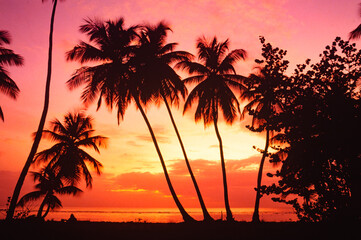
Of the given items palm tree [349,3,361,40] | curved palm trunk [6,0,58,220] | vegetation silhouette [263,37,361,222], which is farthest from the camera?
palm tree [349,3,361,40]

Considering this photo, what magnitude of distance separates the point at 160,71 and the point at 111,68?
2.87 m

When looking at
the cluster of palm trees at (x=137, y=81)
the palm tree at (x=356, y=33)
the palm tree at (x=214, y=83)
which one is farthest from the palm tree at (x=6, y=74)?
the palm tree at (x=356, y=33)

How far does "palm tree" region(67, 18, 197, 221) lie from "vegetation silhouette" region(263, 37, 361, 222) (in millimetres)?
11809

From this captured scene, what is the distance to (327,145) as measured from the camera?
486 centimetres

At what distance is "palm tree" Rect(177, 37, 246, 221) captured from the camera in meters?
18.7

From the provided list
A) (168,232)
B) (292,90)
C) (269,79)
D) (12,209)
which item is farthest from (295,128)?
(12,209)

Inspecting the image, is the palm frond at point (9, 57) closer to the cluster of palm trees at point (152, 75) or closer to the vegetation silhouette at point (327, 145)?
the cluster of palm trees at point (152, 75)

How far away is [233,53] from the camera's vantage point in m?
19.2

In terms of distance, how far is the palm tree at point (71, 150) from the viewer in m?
20.4

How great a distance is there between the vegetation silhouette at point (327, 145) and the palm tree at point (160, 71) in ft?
38.6

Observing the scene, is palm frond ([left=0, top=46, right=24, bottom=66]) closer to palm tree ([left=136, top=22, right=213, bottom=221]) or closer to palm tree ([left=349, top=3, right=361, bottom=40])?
palm tree ([left=136, top=22, right=213, bottom=221])

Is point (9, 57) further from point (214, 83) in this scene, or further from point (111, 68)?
point (214, 83)

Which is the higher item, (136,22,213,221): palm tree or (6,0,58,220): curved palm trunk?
(136,22,213,221): palm tree

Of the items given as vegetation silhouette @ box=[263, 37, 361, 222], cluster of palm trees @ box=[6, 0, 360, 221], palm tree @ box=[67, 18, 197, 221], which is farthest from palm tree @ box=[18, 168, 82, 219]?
vegetation silhouette @ box=[263, 37, 361, 222]
